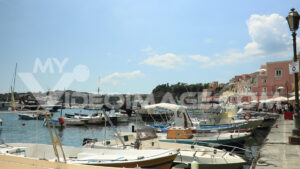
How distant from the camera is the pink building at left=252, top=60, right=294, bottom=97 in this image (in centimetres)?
5491

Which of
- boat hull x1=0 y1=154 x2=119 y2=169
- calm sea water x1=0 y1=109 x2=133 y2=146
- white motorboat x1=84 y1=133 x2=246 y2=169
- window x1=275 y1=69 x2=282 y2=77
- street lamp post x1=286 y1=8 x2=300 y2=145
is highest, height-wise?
window x1=275 y1=69 x2=282 y2=77

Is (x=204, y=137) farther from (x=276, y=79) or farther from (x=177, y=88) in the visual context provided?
(x=177, y=88)

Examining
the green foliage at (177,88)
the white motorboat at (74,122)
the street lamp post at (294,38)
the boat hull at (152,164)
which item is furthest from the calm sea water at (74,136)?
the green foliage at (177,88)

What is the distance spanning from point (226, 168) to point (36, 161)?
28.4 feet

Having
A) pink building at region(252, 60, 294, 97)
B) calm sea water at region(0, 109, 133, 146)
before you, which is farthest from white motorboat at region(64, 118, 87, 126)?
pink building at region(252, 60, 294, 97)

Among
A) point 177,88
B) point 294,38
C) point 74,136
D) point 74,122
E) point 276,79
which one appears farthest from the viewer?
point 177,88

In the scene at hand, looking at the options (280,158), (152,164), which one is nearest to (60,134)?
(152,164)

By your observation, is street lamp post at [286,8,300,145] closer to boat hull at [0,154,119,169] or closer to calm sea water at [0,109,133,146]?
boat hull at [0,154,119,169]

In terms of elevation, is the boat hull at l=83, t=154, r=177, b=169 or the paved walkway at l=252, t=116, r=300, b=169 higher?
the paved walkway at l=252, t=116, r=300, b=169

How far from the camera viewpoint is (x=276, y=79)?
5666 cm

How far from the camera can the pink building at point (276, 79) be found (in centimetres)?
5491

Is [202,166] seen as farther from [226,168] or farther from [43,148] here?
[43,148]

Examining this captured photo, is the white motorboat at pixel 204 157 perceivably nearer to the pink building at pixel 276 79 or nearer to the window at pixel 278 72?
the pink building at pixel 276 79

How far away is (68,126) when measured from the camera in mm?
48094
